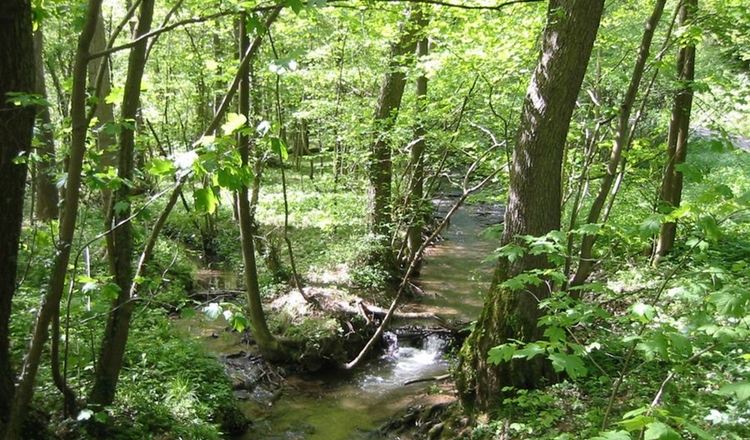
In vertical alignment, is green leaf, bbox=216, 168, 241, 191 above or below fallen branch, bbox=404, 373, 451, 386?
above

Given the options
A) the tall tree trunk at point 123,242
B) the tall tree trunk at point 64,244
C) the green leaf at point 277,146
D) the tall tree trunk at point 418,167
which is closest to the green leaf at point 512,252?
the green leaf at point 277,146

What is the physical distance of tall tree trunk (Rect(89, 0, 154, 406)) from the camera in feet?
11.6

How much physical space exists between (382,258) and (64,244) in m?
7.93

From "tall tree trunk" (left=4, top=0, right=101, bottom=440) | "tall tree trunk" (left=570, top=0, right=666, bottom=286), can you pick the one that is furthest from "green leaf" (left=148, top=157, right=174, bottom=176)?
"tall tree trunk" (left=570, top=0, right=666, bottom=286)

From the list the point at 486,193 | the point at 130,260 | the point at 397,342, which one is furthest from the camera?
the point at 486,193

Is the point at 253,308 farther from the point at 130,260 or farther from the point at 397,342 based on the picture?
the point at 130,260

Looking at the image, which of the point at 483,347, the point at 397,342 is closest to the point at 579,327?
the point at 483,347

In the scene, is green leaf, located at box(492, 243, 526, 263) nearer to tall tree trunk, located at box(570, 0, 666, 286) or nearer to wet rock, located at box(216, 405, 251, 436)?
tall tree trunk, located at box(570, 0, 666, 286)

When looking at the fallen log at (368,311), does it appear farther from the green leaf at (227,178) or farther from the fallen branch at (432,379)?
the green leaf at (227,178)

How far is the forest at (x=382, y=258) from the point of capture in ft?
9.72

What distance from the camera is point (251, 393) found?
23.4ft

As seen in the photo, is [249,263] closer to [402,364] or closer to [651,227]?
[402,364]

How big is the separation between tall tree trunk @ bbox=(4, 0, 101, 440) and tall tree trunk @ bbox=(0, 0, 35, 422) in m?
0.07

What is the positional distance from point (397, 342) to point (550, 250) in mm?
6026
